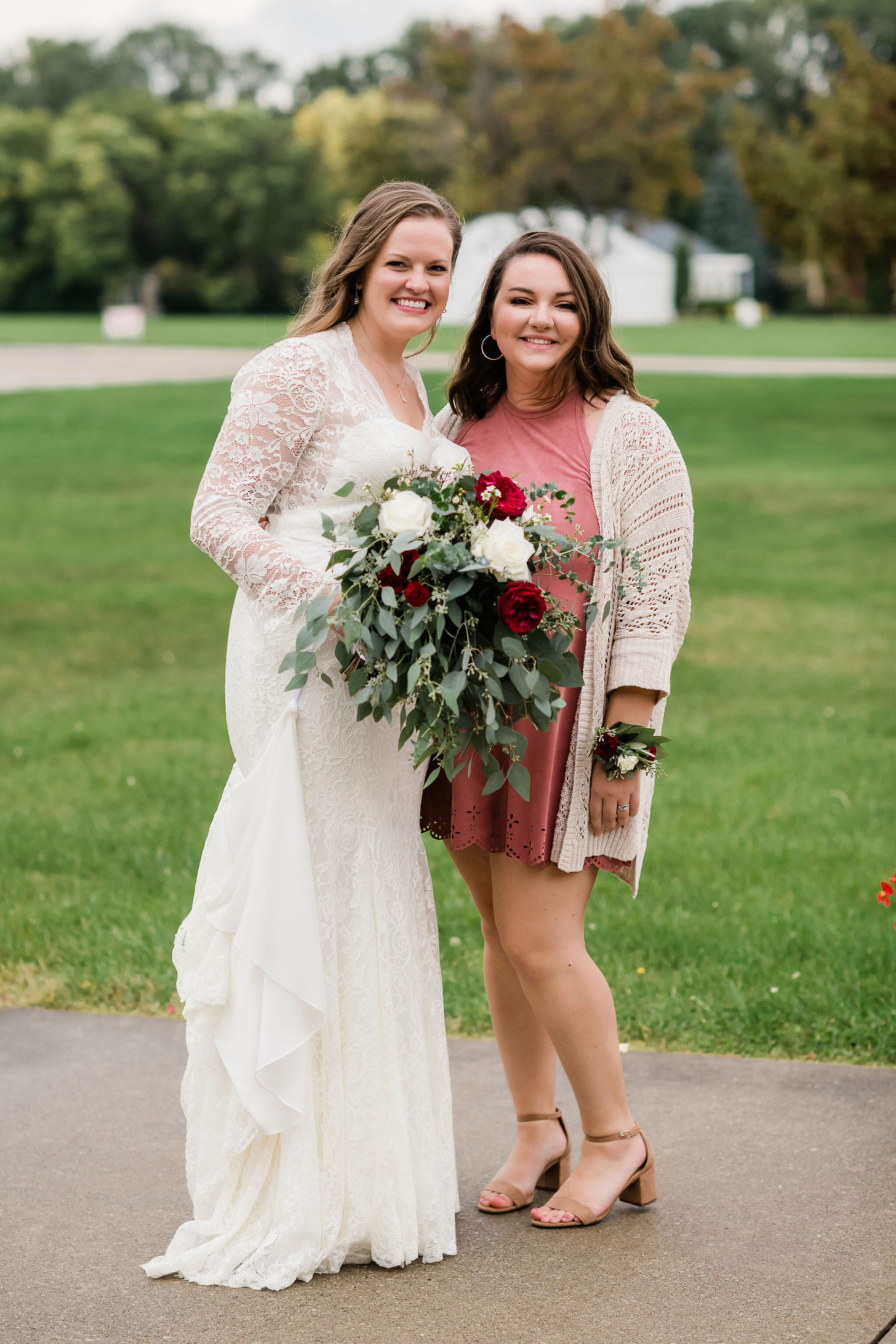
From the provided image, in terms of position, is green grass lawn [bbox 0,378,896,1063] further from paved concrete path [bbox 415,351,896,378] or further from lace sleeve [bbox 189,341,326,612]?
paved concrete path [bbox 415,351,896,378]

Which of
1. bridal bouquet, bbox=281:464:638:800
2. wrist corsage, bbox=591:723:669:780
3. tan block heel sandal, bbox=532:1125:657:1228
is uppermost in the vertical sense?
bridal bouquet, bbox=281:464:638:800

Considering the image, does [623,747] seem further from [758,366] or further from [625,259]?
[625,259]

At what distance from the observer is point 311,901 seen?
3.05 metres

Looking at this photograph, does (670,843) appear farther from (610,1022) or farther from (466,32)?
(466,32)

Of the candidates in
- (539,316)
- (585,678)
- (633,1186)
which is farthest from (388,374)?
(633,1186)

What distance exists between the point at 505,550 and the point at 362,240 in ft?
2.92

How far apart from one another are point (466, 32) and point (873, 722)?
117ft

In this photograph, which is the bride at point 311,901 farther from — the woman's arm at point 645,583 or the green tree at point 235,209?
the green tree at point 235,209

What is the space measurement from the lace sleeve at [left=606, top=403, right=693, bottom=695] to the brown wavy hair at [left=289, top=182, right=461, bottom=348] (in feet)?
1.81

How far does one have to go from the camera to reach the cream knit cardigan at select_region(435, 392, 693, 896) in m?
3.16

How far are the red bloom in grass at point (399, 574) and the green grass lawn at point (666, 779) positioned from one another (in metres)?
1.17

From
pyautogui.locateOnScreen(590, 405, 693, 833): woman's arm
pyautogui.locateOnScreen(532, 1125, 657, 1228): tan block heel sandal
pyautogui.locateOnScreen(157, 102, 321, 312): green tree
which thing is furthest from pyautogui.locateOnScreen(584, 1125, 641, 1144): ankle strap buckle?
pyautogui.locateOnScreen(157, 102, 321, 312): green tree

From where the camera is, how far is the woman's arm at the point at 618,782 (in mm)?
3209

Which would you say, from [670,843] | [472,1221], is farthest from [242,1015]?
[670,843]
